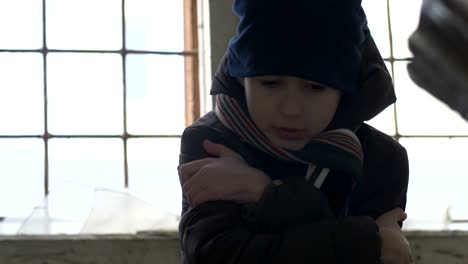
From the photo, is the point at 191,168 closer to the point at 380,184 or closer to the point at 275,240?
the point at 275,240

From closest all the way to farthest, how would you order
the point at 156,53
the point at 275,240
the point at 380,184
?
the point at 275,240 → the point at 380,184 → the point at 156,53

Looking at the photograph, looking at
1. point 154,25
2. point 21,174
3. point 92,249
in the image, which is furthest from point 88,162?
point 154,25

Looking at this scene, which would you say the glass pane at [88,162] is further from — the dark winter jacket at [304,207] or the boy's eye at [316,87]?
the boy's eye at [316,87]

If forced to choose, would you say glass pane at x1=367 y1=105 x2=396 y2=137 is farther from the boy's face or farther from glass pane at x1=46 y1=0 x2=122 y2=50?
the boy's face

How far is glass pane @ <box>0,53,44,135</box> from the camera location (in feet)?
5.97

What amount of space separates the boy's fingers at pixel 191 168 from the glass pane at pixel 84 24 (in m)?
0.84

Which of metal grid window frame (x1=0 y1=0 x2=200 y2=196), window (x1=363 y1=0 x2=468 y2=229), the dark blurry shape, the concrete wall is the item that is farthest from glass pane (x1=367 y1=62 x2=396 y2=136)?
the concrete wall

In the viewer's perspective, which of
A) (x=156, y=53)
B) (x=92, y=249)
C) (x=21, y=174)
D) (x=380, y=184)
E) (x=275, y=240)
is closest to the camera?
(x=275, y=240)

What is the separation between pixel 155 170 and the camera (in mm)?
1834

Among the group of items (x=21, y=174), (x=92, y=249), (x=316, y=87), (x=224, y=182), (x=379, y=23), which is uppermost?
(x=379, y=23)

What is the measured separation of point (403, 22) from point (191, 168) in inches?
42.2

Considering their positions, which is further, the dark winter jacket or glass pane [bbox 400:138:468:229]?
glass pane [bbox 400:138:468:229]

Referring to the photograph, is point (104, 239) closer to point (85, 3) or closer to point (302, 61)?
point (85, 3)

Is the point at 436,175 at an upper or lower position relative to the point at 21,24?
lower
